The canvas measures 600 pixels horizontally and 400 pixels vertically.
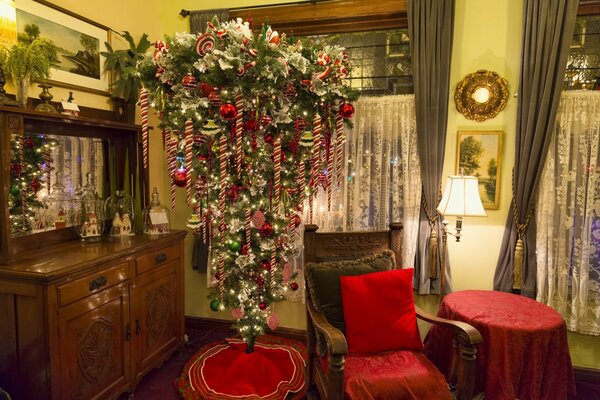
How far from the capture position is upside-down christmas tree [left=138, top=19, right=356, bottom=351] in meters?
2.18

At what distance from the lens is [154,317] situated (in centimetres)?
273

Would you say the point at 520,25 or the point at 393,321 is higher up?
the point at 520,25

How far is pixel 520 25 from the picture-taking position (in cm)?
282

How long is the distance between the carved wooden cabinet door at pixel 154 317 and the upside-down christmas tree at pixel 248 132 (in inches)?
17.1

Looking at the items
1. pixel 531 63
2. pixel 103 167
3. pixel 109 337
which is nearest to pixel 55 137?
pixel 103 167

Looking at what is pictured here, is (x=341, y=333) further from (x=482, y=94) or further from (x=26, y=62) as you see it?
(x=26, y=62)

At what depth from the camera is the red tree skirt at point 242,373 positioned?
8.38 ft

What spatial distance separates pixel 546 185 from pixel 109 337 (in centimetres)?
304

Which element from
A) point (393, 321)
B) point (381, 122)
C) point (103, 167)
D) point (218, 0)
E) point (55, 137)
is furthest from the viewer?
point (218, 0)

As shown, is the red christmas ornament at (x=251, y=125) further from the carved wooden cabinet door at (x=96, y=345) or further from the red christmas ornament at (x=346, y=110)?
the carved wooden cabinet door at (x=96, y=345)

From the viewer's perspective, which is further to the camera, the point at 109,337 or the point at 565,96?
the point at 565,96

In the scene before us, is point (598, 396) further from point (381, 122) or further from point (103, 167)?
point (103, 167)

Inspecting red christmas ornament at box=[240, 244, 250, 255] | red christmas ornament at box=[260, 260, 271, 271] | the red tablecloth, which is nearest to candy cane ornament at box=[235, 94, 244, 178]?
red christmas ornament at box=[240, 244, 250, 255]

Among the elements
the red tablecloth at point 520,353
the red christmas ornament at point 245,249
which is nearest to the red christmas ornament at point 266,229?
the red christmas ornament at point 245,249
